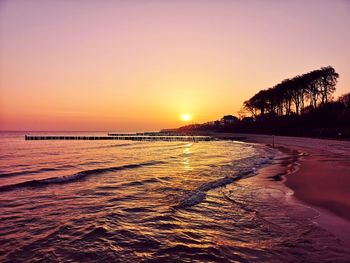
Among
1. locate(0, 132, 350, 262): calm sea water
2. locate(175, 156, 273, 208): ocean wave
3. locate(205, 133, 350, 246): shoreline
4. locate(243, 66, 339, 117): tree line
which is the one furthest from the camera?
locate(243, 66, 339, 117): tree line

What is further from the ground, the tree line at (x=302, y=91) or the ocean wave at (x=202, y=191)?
the tree line at (x=302, y=91)

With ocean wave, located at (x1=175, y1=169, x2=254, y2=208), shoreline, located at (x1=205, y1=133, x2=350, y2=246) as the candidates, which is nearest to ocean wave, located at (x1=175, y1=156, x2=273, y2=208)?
ocean wave, located at (x1=175, y1=169, x2=254, y2=208)

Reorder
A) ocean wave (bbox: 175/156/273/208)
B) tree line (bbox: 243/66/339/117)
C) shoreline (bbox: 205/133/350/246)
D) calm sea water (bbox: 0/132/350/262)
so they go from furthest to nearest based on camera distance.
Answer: tree line (bbox: 243/66/339/117) → ocean wave (bbox: 175/156/273/208) → shoreline (bbox: 205/133/350/246) → calm sea water (bbox: 0/132/350/262)

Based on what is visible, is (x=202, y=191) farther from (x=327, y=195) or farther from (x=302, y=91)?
(x=302, y=91)

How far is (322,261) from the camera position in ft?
15.0

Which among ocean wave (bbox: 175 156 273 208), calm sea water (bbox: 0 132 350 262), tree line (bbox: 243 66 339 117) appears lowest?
ocean wave (bbox: 175 156 273 208)

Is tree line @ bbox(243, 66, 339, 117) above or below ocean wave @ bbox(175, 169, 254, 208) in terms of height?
above

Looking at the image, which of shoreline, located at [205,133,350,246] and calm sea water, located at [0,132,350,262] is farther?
shoreline, located at [205,133,350,246]

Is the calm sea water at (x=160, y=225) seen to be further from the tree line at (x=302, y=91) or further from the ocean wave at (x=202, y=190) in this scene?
the tree line at (x=302, y=91)

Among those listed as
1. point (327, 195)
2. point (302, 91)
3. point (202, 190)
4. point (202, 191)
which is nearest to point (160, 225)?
point (202, 191)

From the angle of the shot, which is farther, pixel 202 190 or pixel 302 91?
pixel 302 91

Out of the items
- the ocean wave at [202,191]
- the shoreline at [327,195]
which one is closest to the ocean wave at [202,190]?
the ocean wave at [202,191]

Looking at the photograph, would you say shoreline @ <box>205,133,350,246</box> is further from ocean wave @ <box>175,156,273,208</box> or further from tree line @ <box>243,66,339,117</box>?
tree line @ <box>243,66,339,117</box>

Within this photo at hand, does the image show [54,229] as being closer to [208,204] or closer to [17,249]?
[17,249]
